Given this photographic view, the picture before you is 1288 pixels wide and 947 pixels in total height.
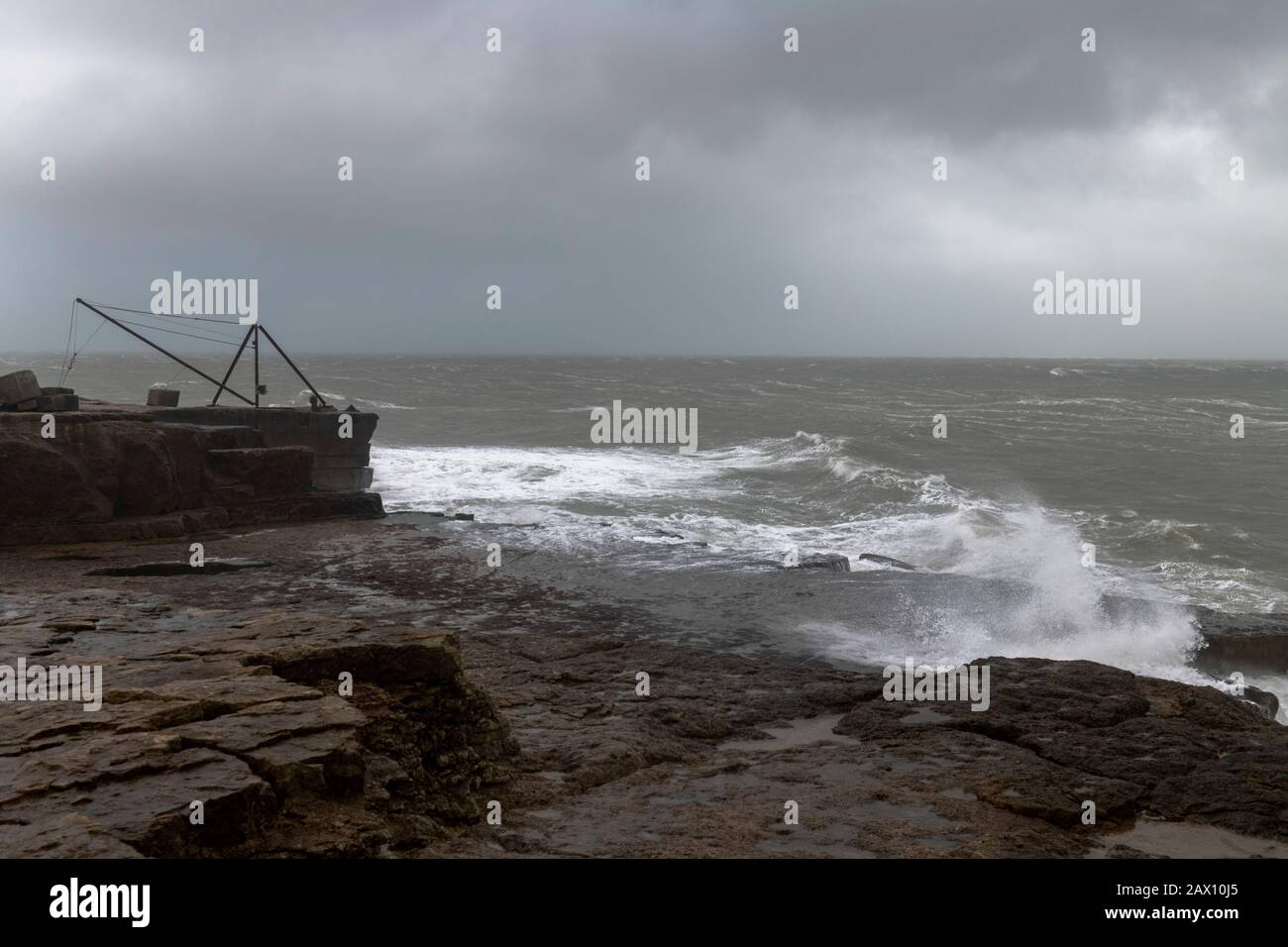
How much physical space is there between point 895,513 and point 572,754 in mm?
16555

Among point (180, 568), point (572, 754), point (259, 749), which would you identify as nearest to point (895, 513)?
point (180, 568)

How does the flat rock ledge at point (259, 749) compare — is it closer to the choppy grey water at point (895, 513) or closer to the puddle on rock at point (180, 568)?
the choppy grey water at point (895, 513)

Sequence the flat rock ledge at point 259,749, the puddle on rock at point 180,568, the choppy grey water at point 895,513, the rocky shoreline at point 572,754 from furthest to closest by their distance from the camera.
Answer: the puddle on rock at point 180,568
the choppy grey water at point 895,513
the rocky shoreline at point 572,754
the flat rock ledge at point 259,749

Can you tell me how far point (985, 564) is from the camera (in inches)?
658

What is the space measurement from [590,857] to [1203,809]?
3823mm

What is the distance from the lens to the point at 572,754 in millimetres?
6906

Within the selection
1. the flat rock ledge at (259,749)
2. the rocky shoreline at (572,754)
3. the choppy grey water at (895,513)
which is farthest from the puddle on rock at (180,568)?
the flat rock ledge at (259,749)

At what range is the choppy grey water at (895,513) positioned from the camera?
38.6 feet

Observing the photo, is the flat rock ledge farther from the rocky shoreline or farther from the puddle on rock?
the puddle on rock

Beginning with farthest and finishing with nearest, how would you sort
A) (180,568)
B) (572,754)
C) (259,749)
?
(180,568), (572,754), (259,749)

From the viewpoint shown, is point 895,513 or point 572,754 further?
point 895,513

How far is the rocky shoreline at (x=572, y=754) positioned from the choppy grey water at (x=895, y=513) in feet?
7.00

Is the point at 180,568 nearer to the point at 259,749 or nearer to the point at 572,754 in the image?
the point at 572,754
